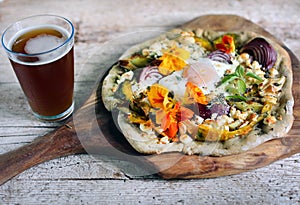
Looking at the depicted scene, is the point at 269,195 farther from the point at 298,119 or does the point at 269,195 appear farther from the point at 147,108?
the point at 147,108

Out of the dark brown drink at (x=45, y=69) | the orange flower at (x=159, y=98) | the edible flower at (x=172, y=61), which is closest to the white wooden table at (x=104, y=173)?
the dark brown drink at (x=45, y=69)

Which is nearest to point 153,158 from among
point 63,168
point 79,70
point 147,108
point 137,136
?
point 137,136

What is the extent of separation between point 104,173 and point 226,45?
113cm

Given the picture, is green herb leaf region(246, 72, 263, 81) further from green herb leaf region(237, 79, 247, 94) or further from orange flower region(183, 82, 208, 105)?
orange flower region(183, 82, 208, 105)

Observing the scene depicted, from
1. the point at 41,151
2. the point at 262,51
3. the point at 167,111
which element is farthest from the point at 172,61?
the point at 41,151

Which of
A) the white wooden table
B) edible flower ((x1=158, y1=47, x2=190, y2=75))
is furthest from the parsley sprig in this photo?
the white wooden table

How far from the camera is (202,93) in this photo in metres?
2.22

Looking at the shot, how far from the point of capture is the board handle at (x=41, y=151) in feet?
6.79

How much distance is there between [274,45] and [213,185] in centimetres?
110

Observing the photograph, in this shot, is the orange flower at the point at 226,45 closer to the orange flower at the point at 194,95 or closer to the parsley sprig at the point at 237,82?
the parsley sprig at the point at 237,82

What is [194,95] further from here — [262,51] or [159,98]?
[262,51]

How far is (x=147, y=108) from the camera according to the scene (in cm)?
218

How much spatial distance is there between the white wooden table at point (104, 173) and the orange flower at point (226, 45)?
0.62 m

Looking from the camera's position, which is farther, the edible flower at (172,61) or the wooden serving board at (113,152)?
the edible flower at (172,61)
